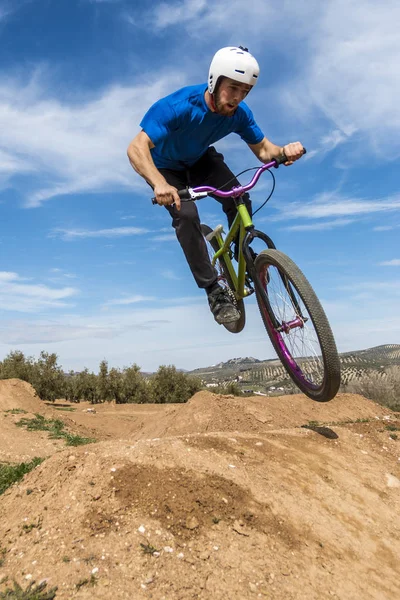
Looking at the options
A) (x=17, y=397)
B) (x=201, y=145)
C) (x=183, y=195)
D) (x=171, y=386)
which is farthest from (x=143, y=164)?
(x=171, y=386)

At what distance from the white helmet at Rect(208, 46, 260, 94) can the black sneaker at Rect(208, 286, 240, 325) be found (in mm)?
2670

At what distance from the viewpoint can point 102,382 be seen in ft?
112

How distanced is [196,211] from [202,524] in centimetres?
369

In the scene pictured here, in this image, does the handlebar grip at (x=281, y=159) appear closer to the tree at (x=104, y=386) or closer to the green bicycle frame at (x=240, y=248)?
the green bicycle frame at (x=240, y=248)

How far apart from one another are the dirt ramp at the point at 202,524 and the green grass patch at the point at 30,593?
83 mm

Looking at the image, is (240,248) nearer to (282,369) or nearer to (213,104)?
(213,104)

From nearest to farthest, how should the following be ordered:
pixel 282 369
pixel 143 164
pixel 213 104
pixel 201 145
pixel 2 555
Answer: pixel 2 555 < pixel 143 164 < pixel 213 104 < pixel 201 145 < pixel 282 369

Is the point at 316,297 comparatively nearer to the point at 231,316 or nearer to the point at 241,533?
the point at 231,316

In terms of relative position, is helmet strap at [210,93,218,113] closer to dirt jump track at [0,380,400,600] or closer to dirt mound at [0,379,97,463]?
dirt jump track at [0,380,400,600]

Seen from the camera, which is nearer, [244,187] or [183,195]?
[183,195]

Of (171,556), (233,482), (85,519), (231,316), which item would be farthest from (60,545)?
(231,316)

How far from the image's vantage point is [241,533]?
4.21 metres

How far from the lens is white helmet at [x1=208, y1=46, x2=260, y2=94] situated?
5.46m

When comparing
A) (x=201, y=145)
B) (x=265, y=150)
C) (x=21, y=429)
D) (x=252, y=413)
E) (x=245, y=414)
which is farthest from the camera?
(x=21, y=429)
